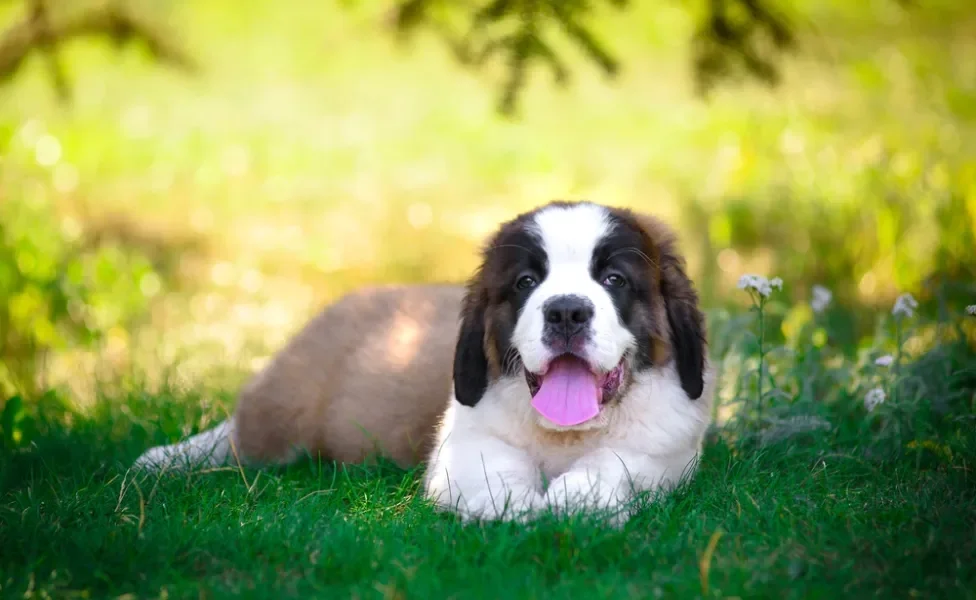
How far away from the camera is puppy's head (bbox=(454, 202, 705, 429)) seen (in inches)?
120

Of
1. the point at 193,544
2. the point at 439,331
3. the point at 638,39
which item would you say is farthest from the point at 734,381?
the point at 638,39

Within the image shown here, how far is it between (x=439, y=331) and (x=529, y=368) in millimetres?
957

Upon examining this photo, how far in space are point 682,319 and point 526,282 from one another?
0.49 metres

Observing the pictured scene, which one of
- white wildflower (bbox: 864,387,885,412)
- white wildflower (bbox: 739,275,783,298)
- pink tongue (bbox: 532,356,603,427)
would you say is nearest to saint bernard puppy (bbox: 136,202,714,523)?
pink tongue (bbox: 532,356,603,427)

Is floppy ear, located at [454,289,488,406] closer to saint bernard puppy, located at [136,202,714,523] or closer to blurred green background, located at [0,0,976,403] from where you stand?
saint bernard puppy, located at [136,202,714,523]

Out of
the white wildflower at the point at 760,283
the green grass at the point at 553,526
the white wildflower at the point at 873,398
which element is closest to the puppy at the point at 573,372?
the green grass at the point at 553,526

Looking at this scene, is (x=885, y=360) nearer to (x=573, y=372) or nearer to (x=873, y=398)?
(x=873, y=398)

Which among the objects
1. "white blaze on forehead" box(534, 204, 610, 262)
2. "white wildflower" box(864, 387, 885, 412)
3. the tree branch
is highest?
the tree branch

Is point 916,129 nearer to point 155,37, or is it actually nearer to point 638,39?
point 638,39

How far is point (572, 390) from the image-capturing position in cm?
312

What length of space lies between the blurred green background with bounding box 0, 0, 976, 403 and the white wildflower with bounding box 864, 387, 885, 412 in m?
0.53

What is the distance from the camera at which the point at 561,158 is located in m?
9.05

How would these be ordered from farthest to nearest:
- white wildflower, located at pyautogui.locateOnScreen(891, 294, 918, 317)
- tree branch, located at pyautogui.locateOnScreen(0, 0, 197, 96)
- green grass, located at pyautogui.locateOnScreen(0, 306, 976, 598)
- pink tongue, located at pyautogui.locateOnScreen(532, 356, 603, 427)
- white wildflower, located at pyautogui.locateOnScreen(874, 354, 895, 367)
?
tree branch, located at pyautogui.locateOnScreen(0, 0, 197, 96)
white wildflower, located at pyautogui.locateOnScreen(874, 354, 895, 367)
white wildflower, located at pyautogui.locateOnScreen(891, 294, 918, 317)
pink tongue, located at pyautogui.locateOnScreen(532, 356, 603, 427)
green grass, located at pyautogui.locateOnScreen(0, 306, 976, 598)

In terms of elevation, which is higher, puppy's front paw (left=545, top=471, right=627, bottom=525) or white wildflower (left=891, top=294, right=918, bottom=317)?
white wildflower (left=891, top=294, right=918, bottom=317)
